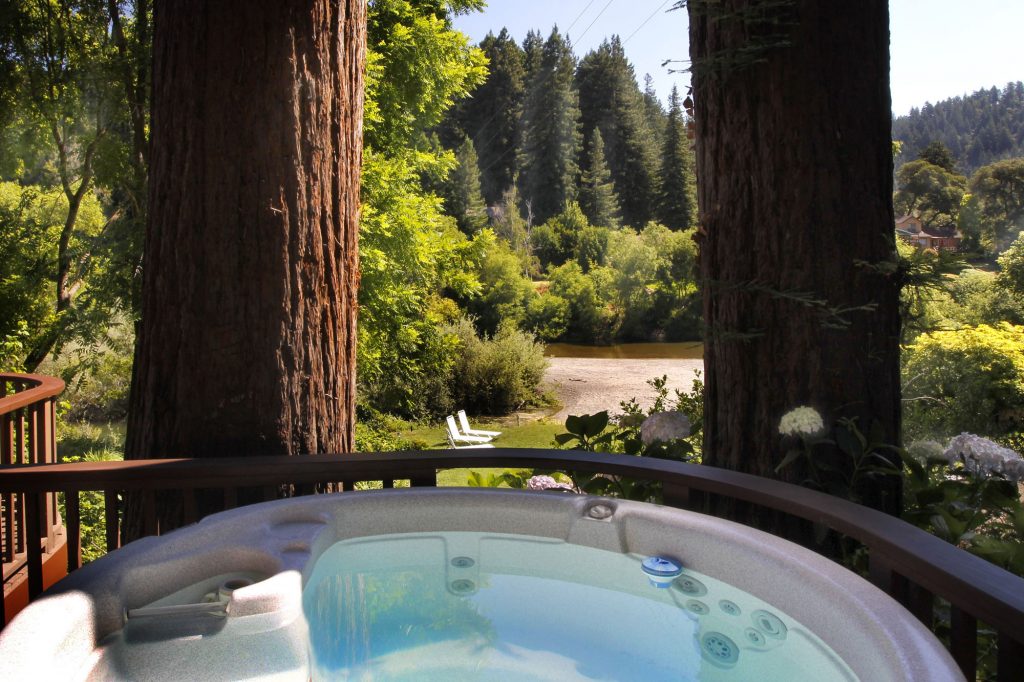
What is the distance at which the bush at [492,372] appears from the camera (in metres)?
9.94

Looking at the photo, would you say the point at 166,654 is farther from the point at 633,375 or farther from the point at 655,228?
the point at 655,228

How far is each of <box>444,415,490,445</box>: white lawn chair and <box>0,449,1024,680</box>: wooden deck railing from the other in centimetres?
574

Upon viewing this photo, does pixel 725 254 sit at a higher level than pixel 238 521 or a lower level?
higher

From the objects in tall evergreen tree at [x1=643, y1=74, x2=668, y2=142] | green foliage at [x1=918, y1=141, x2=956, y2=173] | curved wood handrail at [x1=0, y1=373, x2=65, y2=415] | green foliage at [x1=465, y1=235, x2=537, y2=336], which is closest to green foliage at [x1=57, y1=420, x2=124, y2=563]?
curved wood handrail at [x1=0, y1=373, x2=65, y2=415]

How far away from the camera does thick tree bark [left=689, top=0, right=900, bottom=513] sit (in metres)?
1.52

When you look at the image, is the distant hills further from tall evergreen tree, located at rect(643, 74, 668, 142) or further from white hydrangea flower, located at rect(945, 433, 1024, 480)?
tall evergreen tree, located at rect(643, 74, 668, 142)

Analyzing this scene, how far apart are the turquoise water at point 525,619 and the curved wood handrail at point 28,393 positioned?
1683mm

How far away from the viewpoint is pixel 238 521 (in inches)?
53.9

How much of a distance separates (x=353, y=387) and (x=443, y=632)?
0.83 metres

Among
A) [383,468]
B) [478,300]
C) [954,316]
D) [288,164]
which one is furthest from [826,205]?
[478,300]

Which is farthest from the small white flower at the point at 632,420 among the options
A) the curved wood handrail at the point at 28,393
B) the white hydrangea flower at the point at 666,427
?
the curved wood handrail at the point at 28,393

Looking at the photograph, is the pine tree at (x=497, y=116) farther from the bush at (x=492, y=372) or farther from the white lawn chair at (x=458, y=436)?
the white lawn chair at (x=458, y=436)

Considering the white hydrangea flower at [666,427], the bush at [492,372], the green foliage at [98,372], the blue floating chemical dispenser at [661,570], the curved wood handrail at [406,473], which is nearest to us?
the curved wood handrail at [406,473]

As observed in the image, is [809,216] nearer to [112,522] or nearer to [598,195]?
[112,522]
